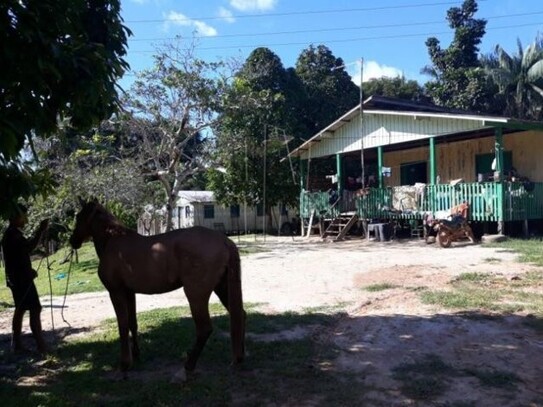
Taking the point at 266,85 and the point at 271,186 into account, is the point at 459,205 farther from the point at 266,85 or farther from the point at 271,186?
the point at 266,85

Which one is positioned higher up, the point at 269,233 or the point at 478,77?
the point at 478,77

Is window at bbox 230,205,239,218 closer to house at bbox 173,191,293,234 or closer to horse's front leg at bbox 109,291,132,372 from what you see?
house at bbox 173,191,293,234

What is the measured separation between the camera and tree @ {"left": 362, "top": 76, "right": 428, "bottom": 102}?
1544 inches

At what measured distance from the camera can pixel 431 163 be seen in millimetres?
17391

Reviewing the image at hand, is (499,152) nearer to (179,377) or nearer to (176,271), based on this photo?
(176,271)

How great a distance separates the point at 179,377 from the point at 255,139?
20.5 m

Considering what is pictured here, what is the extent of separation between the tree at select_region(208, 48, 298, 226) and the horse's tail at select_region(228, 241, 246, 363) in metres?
15.8

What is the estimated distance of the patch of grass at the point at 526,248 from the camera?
36.8ft

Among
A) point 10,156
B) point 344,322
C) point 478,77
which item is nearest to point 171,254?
point 10,156

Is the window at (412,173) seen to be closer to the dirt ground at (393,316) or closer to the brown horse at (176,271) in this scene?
the dirt ground at (393,316)

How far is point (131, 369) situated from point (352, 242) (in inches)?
547

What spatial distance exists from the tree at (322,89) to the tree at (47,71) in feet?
82.2

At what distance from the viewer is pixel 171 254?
524cm

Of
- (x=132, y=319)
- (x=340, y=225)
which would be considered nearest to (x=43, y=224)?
(x=132, y=319)
